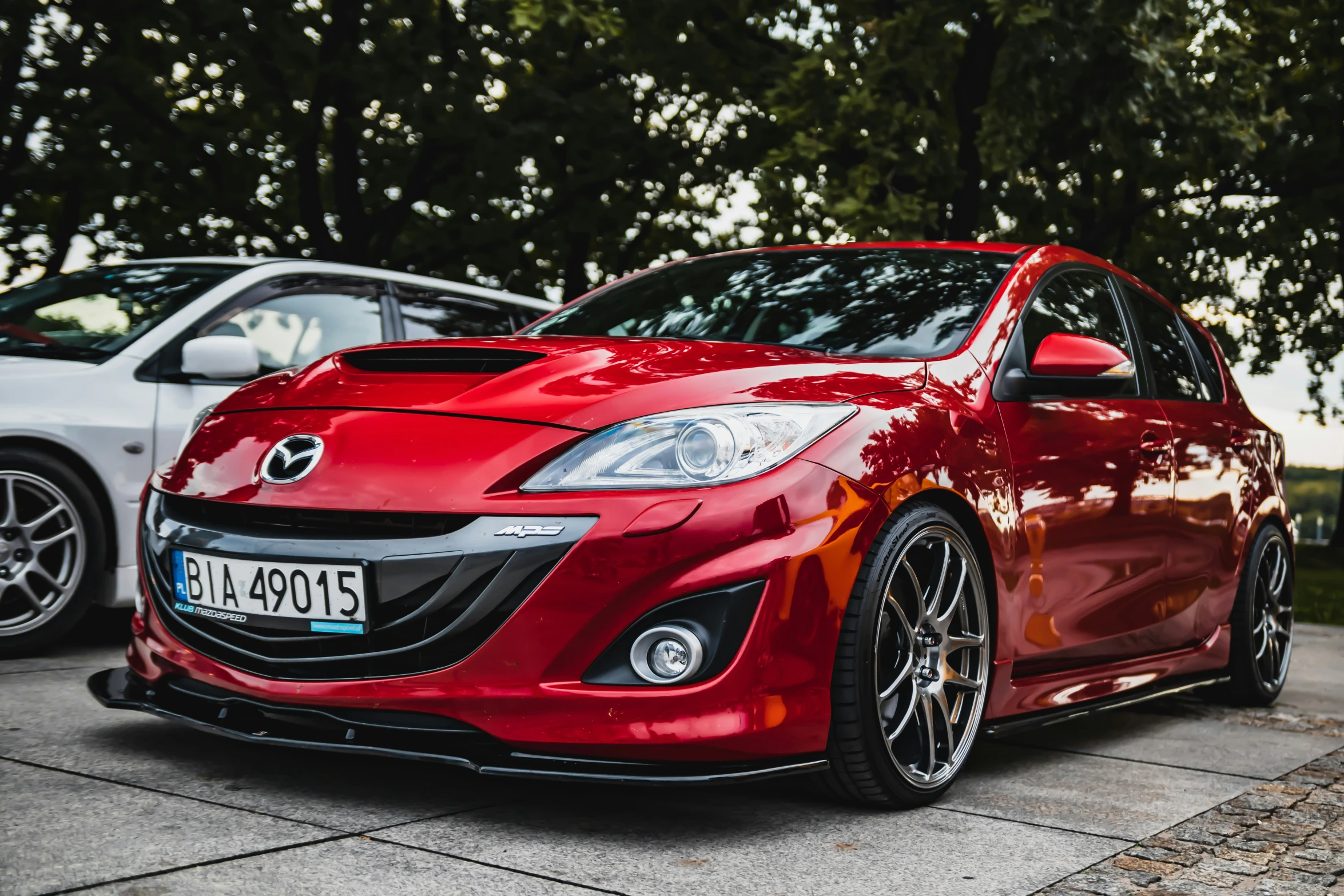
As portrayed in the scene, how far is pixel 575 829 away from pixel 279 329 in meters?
3.67

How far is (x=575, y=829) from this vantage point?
3154 mm

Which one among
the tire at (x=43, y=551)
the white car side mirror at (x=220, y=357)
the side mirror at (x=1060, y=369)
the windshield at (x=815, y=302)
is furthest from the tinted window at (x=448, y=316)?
the side mirror at (x=1060, y=369)

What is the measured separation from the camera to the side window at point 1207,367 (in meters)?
5.54

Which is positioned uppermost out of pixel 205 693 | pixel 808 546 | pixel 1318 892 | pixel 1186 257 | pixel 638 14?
pixel 638 14

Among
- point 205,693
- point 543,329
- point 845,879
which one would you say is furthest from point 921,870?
point 543,329

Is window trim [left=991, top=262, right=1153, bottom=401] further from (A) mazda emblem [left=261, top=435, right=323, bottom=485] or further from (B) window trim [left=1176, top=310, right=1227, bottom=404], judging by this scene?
(A) mazda emblem [left=261, top=435, right=323, bottom=485]

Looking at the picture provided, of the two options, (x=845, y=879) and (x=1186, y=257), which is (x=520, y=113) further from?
(x=845, y=879)

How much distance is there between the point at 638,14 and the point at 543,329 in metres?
10.2

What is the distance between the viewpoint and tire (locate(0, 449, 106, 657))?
16.7 ft

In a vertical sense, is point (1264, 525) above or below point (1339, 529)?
above

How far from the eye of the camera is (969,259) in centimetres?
459

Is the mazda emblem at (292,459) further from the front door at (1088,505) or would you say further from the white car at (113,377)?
the front door at (1088,505)

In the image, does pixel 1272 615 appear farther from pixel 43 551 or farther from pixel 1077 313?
pixel 43 551

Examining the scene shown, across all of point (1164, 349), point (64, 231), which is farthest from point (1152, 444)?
point (64, 231)
